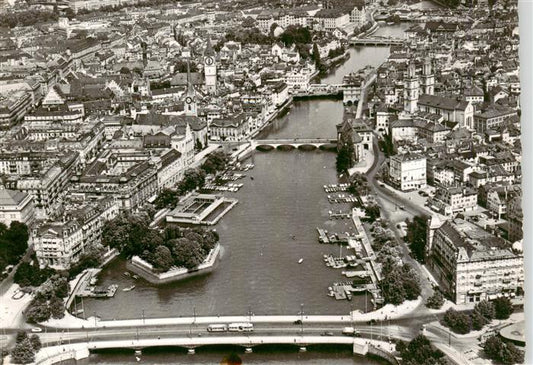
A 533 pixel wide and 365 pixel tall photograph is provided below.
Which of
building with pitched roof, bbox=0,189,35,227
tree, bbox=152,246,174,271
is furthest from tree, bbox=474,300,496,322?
building with pitched roof, bbox=0,189,35,227

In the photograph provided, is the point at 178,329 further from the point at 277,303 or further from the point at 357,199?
the point at 357,199

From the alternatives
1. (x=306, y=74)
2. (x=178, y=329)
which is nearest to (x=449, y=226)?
(x=178, y=329)

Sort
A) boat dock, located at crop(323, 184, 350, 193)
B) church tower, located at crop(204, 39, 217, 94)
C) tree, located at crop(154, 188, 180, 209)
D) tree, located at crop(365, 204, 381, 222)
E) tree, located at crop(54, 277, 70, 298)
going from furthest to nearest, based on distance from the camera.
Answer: church tower, located at crop(204, 39, 217, 94) → boat dock, located at crop(323, 184, 350, 193) → tree, located at crop(154, 188, 180, 209) → tree, located at crop(365, 204, 381, 222) → tree, located at crop(54, 277, 70, 298)

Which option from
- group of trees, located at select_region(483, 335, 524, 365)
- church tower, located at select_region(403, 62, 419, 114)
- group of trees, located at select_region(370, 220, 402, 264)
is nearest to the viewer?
group of trees, located at select_region(483, 335, 524, 365)

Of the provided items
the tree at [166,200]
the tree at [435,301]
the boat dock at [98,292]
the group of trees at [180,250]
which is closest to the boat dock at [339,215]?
the group of trees at [180,250]

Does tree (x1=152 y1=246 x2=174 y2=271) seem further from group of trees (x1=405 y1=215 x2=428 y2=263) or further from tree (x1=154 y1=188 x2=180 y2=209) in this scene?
group of trees (x1=405 y1=215 x2=428 y2=263)
